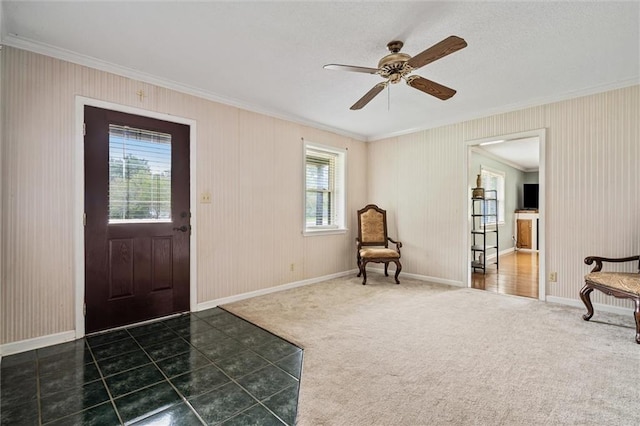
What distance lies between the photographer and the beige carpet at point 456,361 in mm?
1681

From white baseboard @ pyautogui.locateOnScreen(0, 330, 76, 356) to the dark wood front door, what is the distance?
0.17 metres

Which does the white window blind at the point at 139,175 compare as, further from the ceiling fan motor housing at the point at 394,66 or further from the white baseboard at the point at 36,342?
the ceiling fan motor housing at the point at 394,66

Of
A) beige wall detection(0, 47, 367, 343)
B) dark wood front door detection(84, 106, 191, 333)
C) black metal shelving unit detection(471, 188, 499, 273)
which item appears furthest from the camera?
black metal shelving unit detection(471, 188, 499, 273)

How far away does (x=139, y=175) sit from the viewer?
304cm

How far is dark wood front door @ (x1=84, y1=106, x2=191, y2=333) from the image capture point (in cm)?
Answer: 279

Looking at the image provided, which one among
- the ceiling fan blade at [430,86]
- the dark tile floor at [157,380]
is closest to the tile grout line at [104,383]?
the dark tile floor at [157,380]

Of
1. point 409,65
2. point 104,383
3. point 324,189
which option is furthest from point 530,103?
point 104,383

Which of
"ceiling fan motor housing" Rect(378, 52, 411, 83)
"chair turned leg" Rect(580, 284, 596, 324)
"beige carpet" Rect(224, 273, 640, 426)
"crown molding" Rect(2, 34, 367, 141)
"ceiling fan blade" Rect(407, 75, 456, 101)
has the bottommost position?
"beige carpet" Rect(224, 273, 640, 426)

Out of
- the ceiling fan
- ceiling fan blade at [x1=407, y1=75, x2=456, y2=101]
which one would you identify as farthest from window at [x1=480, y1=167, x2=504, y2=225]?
the ceiling fan

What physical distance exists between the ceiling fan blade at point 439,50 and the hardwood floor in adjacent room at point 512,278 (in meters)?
3.42

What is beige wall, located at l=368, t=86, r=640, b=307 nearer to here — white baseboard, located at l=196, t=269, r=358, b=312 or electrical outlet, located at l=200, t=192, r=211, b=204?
white baseboard, located at l=196, t=269, r=358, b=312

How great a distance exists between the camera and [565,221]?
→ 11.8ft

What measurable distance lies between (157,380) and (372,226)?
150 inches

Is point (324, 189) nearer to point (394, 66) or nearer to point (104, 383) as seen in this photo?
point (394, 66)
